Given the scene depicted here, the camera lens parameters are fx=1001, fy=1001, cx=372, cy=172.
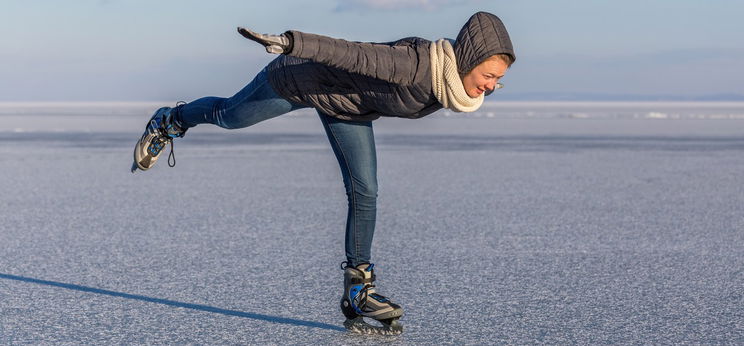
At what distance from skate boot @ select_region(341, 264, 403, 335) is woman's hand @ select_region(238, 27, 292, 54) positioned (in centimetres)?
146

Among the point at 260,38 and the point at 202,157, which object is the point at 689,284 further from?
the point at 202,157

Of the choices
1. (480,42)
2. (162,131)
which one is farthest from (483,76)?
(162,131)

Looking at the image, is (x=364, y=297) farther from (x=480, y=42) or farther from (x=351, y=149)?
(x=480, y=42)

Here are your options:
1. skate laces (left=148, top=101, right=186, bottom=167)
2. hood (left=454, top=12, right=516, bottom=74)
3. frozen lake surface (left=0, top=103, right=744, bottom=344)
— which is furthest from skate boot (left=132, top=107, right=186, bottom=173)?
hood (left=454, top=12, right=516, bottom=74)

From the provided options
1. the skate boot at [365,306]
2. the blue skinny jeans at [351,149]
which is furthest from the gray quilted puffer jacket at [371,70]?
the skate boot at [365,306]

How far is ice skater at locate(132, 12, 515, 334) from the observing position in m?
3.74

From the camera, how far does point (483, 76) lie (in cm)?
396

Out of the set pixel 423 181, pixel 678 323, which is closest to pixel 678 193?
pixel 423 181

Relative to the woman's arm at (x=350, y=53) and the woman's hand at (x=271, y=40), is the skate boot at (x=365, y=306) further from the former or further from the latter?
the woman's hand at (x=271, y=40)

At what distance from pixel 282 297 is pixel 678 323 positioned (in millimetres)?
1979

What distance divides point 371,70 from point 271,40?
494 millimetres

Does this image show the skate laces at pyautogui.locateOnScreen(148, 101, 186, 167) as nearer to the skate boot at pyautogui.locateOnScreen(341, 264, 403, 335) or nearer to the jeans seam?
the jeans seam

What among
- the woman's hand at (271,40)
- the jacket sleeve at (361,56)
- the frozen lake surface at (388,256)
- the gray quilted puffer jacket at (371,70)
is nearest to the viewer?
the woman's hand at (271,40)

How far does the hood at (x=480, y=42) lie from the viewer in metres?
3.89
